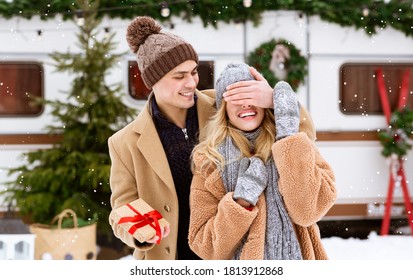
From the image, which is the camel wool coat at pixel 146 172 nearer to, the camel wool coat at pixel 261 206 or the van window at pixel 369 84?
the camel wool coat at pixel 261 206

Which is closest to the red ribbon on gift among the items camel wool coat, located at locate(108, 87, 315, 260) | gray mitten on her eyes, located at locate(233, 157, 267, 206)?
camel wool coat, located at locate(108, 87, 315, 260)

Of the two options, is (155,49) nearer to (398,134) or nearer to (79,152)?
(79,152)

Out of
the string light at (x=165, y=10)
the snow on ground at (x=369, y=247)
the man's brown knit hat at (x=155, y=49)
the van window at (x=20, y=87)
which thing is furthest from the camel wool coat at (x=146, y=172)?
the van window at (x=20, y=87)

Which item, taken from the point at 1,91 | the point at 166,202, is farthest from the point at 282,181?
the point at 1,91

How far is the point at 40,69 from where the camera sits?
2371mm

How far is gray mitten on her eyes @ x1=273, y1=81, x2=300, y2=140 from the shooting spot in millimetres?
1082

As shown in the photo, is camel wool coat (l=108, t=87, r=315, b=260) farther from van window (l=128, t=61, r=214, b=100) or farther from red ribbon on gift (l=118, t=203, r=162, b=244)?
van window (l=128, t=61, r=214, b=100)

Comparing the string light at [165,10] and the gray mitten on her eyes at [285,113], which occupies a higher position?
the string light at [165,10]

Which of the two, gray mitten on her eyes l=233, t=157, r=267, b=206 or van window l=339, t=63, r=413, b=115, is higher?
van window l=339, t=63, r=413, b=115

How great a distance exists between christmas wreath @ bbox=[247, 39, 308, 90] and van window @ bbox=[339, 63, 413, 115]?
0.25m

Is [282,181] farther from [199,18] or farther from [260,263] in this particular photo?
[199,18]

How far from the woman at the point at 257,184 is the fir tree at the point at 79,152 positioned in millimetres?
1308

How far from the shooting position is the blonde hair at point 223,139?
1130mm

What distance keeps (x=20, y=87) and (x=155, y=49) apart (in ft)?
4.41
